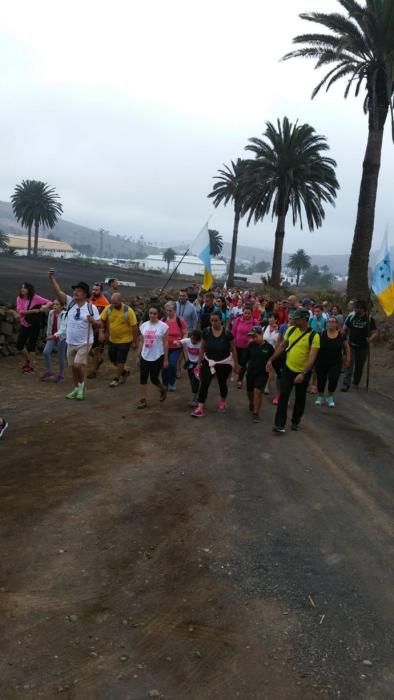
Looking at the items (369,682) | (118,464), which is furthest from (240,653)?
(118,464)

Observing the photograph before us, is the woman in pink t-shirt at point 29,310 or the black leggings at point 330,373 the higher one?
the woman in pink t-shirt at point 29,310

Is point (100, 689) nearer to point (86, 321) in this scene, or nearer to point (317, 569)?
point (317, 569)

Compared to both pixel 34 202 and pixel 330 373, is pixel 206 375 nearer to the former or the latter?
pixel 330 373

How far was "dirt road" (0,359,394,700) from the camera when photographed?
303 cm

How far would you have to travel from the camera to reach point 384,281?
12422mm

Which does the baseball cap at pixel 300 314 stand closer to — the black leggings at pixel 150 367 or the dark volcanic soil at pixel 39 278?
the black leggings at pixel 150 367

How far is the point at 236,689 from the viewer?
293cm

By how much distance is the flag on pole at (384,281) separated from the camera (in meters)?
12.2

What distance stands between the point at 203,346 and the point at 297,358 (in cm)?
151

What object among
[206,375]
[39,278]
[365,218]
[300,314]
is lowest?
[206,375]

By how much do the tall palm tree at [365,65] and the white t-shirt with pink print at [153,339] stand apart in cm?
1462

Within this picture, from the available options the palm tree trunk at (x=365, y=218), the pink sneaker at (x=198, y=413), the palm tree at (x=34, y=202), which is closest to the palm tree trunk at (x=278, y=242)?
the palm tree trunk at (x=365, y=218)

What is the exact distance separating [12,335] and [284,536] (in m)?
9.39

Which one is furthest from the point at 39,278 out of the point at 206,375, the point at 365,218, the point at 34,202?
the point at 34,202
